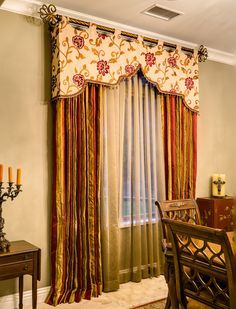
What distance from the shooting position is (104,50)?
3225 mm

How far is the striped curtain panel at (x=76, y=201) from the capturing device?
2986mm

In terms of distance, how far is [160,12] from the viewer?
10.3 ft

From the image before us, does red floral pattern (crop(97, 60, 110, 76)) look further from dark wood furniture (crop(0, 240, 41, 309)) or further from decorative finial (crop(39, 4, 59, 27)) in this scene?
dark wood furniture (crop(0, 240, 41, 309))

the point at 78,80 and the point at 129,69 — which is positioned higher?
the point at 129,69

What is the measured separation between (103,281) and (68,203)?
2.84 feet

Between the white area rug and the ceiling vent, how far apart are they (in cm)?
266

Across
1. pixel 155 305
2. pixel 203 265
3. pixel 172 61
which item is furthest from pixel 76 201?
pixel 172 61

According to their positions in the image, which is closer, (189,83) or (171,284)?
(171,284)

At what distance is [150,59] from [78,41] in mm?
860

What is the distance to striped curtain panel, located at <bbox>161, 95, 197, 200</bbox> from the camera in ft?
12.3

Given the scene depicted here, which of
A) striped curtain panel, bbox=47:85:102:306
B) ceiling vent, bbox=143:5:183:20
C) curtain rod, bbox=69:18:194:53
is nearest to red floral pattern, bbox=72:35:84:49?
curtain rod, bbox=69:18:194:53

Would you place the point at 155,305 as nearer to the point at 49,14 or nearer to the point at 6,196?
the point at 6,196

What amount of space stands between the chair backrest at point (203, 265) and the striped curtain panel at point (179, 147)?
1727 millimetres

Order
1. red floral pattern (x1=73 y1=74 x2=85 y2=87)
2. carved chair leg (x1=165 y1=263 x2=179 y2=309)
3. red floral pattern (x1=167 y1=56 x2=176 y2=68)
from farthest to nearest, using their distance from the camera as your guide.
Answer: red floral pattern (x1=167 y1=56 x2=176 y2=68) < red floral pattern (x1=73 y1=74 x2=85 y2=87) < carved chair leg (x1=165 y1=263 x2=179 y2=309)
